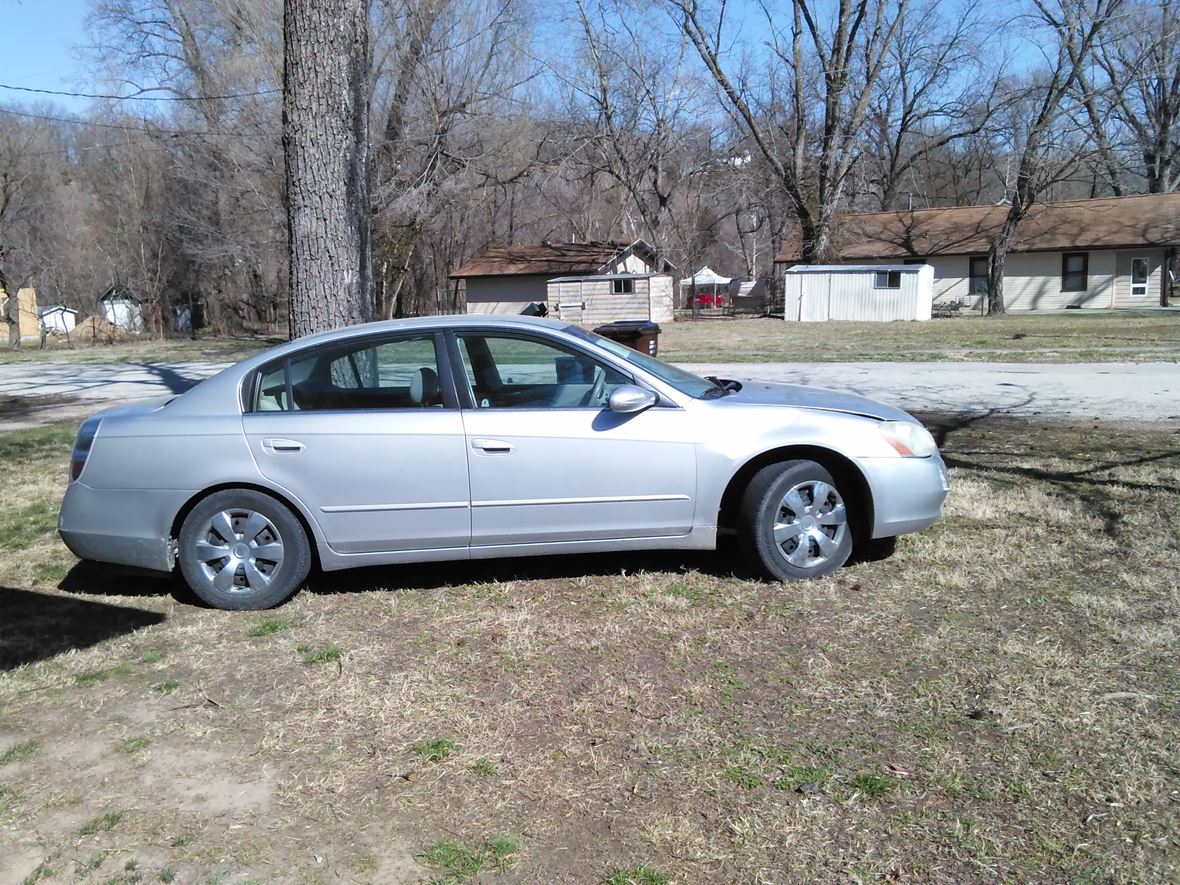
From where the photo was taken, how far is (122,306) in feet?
131

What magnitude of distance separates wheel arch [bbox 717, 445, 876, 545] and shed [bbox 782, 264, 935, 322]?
110 ft

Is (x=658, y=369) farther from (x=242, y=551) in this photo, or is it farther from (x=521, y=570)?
(x=242, y=551)

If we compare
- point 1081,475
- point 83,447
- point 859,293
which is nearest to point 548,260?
point 859,293

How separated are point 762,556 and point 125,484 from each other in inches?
135

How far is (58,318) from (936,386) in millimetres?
39871

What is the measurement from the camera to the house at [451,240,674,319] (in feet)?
146

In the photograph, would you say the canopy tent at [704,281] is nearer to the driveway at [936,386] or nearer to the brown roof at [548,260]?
Result: the brown roof at [548,260]

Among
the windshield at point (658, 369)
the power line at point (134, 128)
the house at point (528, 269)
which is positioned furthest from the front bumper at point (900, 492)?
the house at point (528, 269)

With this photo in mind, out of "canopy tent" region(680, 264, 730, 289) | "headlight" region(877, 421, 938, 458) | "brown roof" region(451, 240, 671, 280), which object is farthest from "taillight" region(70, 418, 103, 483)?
"canopy tent" region(680, 264, 730, 289)

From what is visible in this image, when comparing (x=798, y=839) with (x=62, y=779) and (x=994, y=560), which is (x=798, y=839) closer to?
(x=62, y=779)

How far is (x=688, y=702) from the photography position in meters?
3.89

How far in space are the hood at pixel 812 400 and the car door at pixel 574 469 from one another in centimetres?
51

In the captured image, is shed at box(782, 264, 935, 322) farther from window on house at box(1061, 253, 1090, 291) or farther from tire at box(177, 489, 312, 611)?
tire at box(177, 489, 312, 611)

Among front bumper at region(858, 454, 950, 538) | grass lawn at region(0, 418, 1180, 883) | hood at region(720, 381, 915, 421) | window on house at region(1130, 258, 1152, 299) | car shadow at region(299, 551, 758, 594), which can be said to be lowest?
grass lawn at region(0, 418, 1180, 883)
